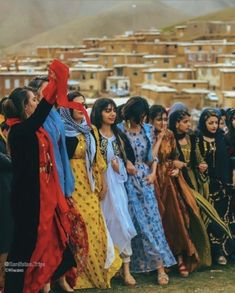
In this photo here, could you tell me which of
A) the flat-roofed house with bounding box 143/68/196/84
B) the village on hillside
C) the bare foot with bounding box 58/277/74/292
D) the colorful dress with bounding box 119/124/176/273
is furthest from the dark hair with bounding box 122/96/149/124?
the flat-roofed house with bounding box 143/68/196/84

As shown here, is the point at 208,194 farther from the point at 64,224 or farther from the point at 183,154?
the point at 64,224

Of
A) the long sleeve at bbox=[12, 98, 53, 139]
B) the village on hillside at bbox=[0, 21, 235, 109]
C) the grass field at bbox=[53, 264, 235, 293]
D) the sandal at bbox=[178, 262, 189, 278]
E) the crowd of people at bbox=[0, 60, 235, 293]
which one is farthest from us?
the village on hillside at bbox=[0, 21, 235, 109]

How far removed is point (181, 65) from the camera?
158 feet

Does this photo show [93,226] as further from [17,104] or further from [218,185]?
[218,185]

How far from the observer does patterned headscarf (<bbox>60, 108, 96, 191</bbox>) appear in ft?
16.8

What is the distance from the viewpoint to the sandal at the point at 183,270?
18.5 ft

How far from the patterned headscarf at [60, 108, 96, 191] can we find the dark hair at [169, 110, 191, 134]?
2.80ft

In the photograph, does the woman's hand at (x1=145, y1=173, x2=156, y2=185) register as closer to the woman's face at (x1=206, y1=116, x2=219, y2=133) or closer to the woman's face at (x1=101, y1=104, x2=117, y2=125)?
the woman's face at (x1=101, y1=104, x2=117, y2=125)

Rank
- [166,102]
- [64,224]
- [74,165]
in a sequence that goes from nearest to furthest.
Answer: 1. [64,224]
2. [74,165]
3. [166,102]

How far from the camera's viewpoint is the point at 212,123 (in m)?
5.87

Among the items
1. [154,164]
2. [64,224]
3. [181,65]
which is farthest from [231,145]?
[181,65]

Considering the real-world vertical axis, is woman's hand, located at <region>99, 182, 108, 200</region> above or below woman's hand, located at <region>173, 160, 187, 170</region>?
below

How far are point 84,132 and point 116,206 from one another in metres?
0.58

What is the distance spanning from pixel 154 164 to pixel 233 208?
933 millimetres
